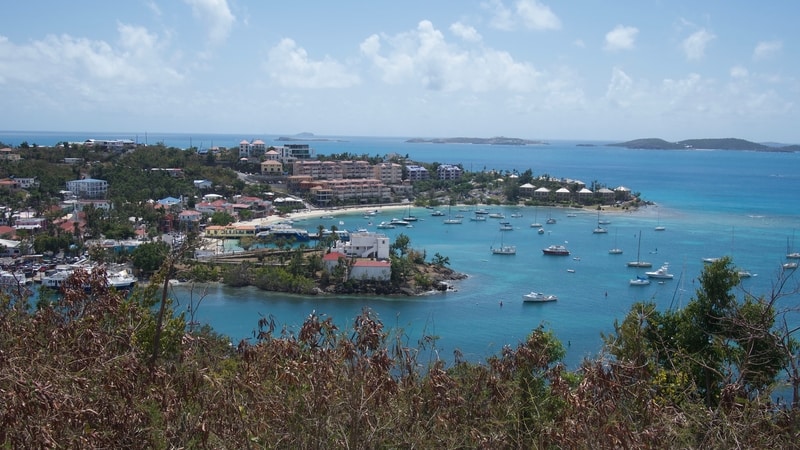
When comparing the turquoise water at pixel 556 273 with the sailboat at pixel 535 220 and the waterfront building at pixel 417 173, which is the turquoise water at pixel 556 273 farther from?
the waterfront building at pixel 417 173

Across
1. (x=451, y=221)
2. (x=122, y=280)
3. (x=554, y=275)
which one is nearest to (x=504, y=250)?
(x=554, y=275)

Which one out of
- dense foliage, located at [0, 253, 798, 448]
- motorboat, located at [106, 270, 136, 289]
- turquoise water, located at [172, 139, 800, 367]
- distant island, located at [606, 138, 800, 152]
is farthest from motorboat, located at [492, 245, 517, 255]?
distant island, located at [606, 138, 800, 152]

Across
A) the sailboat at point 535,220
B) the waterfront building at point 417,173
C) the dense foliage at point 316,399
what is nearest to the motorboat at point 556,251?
the sailboat at point 535,220

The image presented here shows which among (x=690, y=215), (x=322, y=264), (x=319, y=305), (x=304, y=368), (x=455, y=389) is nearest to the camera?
(x=304, y=368)

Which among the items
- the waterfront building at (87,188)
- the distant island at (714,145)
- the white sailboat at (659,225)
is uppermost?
the distant island at (714,145)

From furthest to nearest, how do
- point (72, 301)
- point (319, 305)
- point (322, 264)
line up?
point (322, 264), point (319, 305), point (72, 301)

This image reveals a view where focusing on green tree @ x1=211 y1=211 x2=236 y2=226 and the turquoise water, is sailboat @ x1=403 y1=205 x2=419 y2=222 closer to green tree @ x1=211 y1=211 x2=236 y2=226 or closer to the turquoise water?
the turquoise water

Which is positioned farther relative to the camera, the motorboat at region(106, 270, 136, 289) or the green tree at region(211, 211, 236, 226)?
the green tree at region(211, 211, 236, 226)

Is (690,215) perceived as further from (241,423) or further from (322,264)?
(241,423)

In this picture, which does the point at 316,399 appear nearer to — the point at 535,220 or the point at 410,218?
the point at 410,218

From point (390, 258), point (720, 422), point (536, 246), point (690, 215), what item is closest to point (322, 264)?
point (390, 258)

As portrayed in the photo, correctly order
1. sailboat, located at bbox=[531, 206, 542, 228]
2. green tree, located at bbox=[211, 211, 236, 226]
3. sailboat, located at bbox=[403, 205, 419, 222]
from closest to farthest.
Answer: green tree, located at bbox=[211, 211, 236, 226], sailboat, located at bbox=[531, 206, 542, 228], sailboat, located at bbox=[403, 205, 419, 222]
